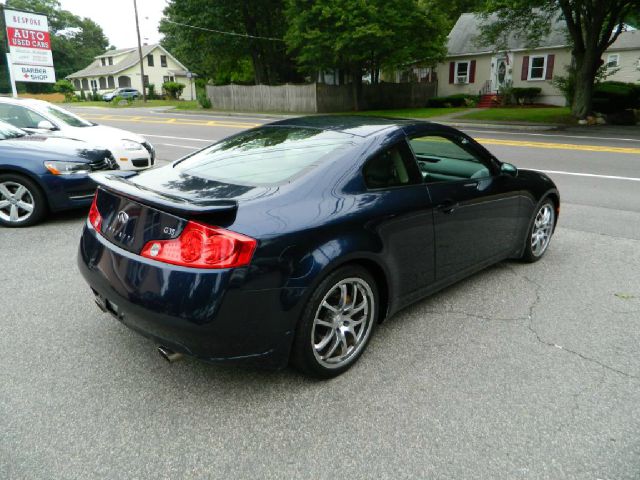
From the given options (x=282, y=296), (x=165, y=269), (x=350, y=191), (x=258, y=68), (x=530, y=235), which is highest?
(x=258, y=68)

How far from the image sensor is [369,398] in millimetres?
2814

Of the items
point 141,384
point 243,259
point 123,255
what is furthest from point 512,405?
point 123,255

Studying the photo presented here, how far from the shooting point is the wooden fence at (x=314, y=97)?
104ft

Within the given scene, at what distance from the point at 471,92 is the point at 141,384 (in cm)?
3829

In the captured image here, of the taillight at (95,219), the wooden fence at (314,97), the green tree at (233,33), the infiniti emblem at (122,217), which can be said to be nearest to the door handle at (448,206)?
the infiniti emblem at (122,217)

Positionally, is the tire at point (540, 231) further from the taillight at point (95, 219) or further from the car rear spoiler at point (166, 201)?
the taillight at point (95, 219)

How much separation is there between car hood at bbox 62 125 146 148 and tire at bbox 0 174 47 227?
48.4 inches

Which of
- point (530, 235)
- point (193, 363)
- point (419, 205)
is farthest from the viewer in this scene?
point (530, 235)

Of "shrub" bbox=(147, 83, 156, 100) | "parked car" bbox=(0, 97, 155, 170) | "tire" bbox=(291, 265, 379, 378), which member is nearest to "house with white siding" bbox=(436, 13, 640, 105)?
"parked car" bbox=(0, 97, 155, 170)

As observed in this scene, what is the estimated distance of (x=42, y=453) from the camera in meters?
2.38

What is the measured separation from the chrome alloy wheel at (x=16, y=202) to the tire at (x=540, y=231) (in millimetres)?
5646

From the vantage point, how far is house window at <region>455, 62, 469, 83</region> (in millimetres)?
37156

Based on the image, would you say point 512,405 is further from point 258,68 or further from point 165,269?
point 258,68

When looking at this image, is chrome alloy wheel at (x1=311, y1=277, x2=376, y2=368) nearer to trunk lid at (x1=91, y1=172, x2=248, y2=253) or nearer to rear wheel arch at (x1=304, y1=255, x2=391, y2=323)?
rear wheel arch at (x1=304, y1=255, x2=391, y2=323)
